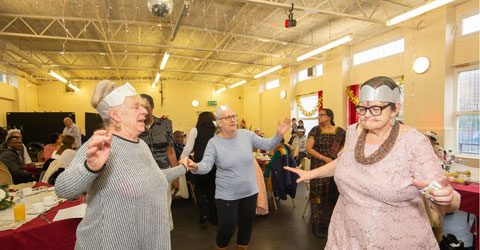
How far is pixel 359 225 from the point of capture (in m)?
1.36

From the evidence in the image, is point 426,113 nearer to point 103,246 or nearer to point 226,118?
point 226,118

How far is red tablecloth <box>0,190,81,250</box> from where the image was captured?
171cm

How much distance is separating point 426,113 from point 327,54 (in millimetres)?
4246

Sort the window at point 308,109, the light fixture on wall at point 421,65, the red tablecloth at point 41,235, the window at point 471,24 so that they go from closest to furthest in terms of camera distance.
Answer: the red tablecloth at point 41,235 → the window at point 471,24 → the light fixture on wall at point 421,65 → the window at point 308,109

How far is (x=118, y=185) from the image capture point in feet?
3.92

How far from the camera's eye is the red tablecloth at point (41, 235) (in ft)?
5.60

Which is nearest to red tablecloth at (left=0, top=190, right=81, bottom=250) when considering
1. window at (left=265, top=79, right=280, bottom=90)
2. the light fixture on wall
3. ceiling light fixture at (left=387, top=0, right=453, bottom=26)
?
ceiling light fixture at (left=387, top=0, right=453, bottom=26)

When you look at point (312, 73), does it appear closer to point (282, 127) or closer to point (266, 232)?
point (266, 232)

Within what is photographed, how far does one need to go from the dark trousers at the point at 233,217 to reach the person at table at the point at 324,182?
1.53 meters

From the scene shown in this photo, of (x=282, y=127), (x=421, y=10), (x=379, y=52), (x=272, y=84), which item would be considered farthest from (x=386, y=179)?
(x=272, y=84)

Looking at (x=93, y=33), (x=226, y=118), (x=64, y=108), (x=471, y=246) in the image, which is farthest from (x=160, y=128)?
(x=64, y=108)

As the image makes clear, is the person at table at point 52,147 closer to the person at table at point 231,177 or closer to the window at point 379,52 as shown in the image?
the person at table at point 231,177

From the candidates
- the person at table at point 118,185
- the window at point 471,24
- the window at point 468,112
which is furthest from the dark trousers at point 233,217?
the window at point 471,24

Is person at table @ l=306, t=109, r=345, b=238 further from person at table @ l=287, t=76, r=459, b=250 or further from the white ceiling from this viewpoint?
the white ceiling
